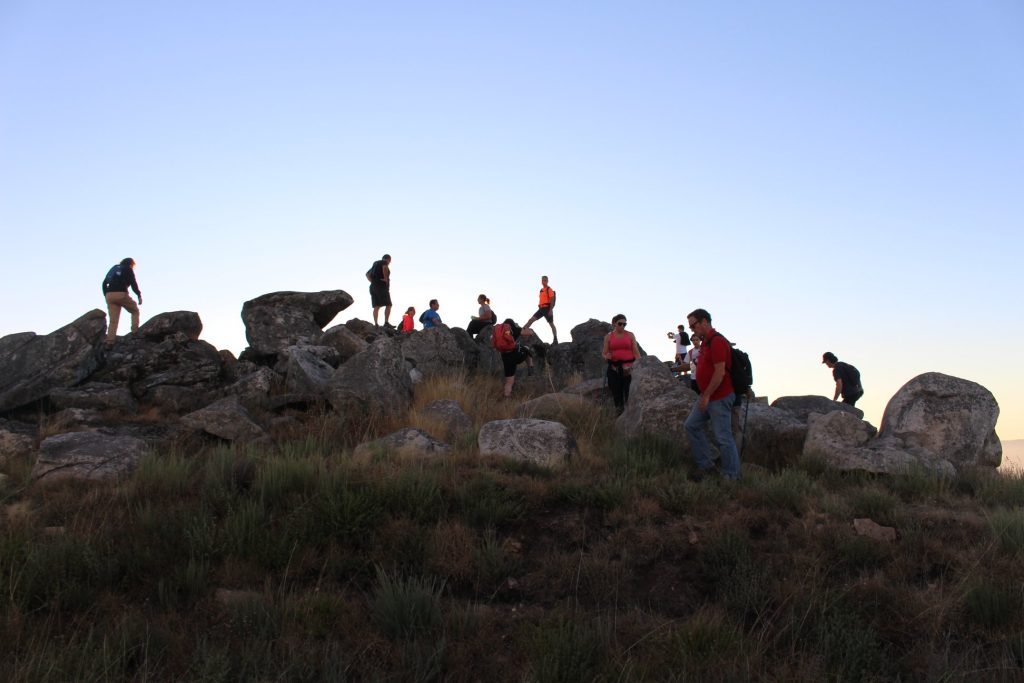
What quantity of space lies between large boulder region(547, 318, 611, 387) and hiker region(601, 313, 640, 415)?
522 centimetres

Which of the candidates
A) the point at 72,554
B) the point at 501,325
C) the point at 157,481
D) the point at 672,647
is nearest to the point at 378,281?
the point at 501,325

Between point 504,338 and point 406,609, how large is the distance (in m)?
9.43

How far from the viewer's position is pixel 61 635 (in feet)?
19.5

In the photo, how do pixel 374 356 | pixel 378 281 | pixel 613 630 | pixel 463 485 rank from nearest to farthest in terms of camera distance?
pixel 613 630
pixel 463 485
pixel 374 356
pixel 378 281

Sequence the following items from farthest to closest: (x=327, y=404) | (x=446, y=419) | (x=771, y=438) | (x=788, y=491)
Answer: (x=327, y=404) < (x=446, y=419) < (x=771, y=438) < (x=788, y=491)

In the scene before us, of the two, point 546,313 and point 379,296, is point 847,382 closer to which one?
point 546,313

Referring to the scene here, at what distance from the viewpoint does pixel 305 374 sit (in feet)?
48.1

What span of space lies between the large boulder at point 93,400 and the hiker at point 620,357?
25.9ft

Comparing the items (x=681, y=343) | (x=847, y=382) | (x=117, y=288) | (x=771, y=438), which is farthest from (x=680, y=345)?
(x=117, y=288)

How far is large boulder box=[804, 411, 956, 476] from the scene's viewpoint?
10.6 meters

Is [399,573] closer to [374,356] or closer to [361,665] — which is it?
[361,665]

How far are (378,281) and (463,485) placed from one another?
46.8ft

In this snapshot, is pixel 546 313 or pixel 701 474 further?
pixel 546 313

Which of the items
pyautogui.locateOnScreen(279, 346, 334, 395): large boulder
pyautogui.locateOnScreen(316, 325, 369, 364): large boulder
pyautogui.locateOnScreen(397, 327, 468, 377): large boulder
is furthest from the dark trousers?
pyautogui.locateOnScreen(316, 325, 369, 364): large boulder
